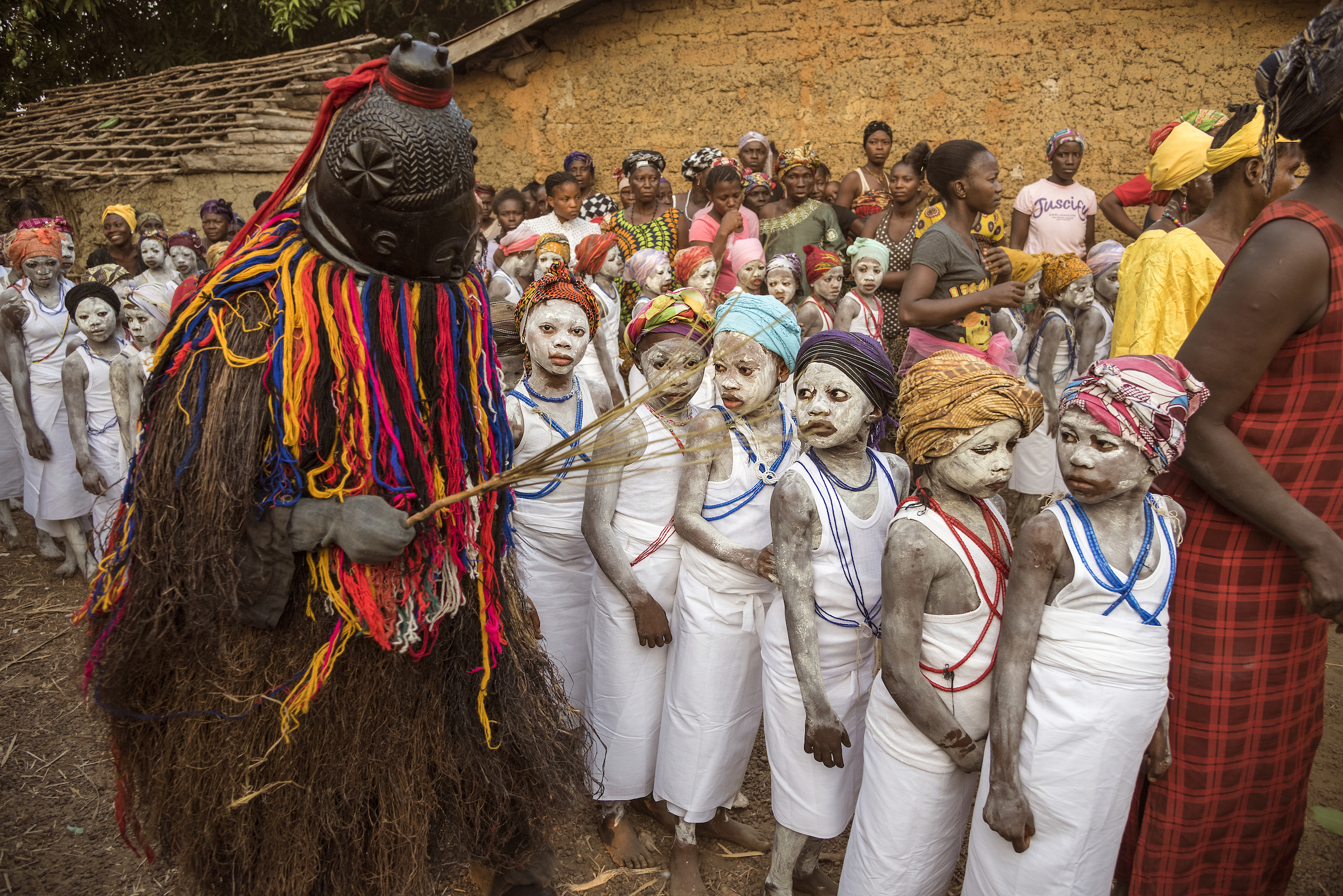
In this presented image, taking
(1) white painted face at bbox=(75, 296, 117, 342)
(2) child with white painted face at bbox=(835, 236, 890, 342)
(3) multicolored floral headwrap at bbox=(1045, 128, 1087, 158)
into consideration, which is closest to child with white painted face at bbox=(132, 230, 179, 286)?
(1) white painted face at bbox=(75, 296, 117, 342)

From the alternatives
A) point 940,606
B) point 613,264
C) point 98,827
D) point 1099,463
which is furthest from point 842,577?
point 613,264

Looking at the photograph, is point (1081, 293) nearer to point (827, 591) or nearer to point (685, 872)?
point (827, 591)

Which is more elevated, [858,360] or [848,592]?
[858,360]

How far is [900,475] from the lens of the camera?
9.09 ft

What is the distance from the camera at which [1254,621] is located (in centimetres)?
215

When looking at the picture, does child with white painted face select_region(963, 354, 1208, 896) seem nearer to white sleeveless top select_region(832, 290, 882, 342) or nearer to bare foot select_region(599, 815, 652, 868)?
bare foot select_region(599, 815, 652, 868)

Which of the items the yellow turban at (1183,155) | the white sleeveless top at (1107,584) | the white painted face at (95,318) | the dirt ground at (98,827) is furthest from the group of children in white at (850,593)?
the white painted face at (95,318)

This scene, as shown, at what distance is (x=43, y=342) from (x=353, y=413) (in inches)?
214

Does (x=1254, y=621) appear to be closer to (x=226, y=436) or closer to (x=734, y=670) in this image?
(x=734, y=670)

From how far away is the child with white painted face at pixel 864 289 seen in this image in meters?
5.55

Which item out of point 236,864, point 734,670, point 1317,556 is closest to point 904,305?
point 734,670

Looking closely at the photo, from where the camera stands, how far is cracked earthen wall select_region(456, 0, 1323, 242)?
304 inches

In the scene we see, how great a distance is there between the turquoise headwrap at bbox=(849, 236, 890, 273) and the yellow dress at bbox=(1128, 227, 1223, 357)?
281cm

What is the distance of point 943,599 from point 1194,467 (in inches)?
26.9
